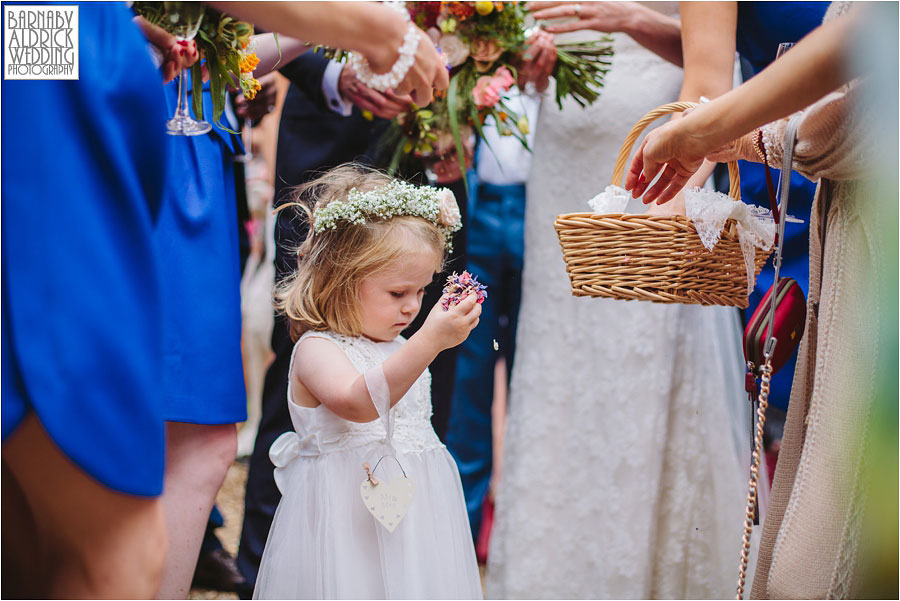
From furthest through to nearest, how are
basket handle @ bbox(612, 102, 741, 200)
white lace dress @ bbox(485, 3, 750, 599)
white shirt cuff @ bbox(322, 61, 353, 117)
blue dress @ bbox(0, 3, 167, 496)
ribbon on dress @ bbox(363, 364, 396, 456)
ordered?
white lace dress @ bbox(485, 3, 750, 599), white shirt cuff @ bbox(322, 61, 353, 117), basket handle @ bbox(612, 102, 741, 200), ribbon on dress @ bbox(363, 364, 396, 456), blue dress @ bbox(0, 3, 167, 496)

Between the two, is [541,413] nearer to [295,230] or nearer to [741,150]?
[295,230]

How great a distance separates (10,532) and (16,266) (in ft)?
1.57

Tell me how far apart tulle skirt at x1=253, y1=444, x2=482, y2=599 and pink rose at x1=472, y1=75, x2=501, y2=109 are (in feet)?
3.49

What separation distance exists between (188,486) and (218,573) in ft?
2.20

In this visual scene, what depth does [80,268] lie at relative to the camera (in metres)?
1.29

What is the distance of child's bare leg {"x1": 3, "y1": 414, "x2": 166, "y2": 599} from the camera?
4.40 ft

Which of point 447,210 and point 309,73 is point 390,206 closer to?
point 447,210

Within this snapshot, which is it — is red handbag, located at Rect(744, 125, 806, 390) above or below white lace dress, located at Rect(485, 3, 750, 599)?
above

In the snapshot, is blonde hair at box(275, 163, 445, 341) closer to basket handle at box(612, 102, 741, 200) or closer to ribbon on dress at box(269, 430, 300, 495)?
ribbon on dress at box(269, 430, 300, 495)

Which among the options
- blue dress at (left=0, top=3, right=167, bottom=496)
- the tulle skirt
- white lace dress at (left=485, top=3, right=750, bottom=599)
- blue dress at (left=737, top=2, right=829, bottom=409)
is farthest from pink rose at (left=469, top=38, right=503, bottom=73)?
blue dress at (left=0, top=3, right=167, bottom=496)

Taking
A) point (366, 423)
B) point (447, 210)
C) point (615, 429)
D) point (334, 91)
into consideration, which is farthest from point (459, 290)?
point (615, 429)

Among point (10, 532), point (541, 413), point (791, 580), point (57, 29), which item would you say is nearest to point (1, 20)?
point (57, 29)

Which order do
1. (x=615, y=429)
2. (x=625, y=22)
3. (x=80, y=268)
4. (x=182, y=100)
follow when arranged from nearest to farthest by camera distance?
1. (x=80, y=268)
2. (x=182, y=100)
3. (x=625, y=22)
4. (x=615, y=429)

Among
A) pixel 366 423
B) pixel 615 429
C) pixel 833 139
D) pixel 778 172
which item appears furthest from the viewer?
pixel 615 429
